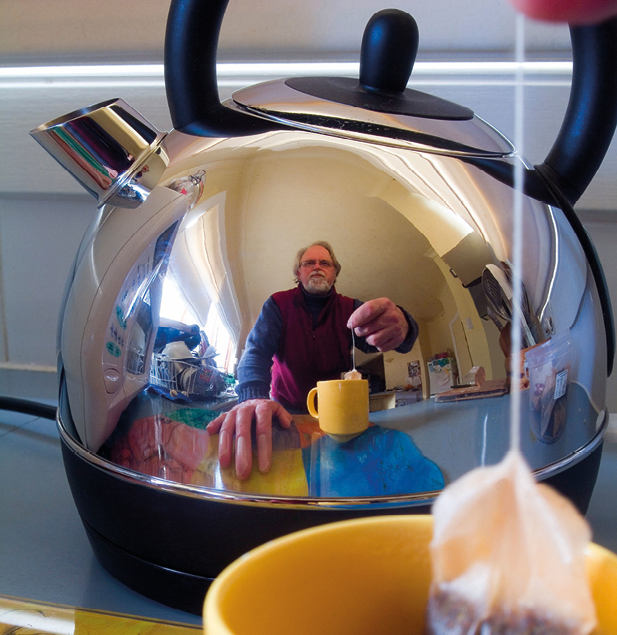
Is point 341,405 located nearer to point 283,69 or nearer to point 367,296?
point 367,296

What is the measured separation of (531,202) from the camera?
306mm

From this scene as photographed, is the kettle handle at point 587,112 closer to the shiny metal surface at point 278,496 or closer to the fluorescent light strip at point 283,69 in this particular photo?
the shiny metal surface at point 278,496

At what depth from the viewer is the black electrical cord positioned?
1.82ft

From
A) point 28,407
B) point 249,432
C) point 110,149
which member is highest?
point 110,149

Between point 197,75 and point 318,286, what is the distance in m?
0.14

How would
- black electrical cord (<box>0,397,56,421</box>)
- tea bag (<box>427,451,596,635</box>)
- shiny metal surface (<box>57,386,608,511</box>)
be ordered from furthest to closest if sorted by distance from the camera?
black electrical cord (<box>0,397,56,421</box>) < shiny metal surface (<box>57,386,608,511</box>) < tea bag (<box>427,451,596,635</box>)

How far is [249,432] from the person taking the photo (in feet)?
0.85

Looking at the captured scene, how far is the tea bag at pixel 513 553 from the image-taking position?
91 millimetres

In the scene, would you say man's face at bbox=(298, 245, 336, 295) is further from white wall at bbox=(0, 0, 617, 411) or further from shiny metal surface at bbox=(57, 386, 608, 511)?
white wall at bbox=(0, 0, 617, 411)

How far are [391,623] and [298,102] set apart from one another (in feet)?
0.80

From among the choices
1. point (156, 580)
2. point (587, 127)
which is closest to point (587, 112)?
point (587, 127)

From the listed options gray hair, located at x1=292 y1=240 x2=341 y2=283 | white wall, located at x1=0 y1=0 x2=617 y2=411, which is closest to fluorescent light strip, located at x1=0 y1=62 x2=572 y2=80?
white wall, located at x1=0 y1=0 x2=617 y2=411

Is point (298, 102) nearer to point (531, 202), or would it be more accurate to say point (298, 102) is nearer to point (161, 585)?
point (531, 202)

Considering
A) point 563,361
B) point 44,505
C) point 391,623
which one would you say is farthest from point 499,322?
point 44,505
